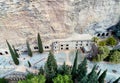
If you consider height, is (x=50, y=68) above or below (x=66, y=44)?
above

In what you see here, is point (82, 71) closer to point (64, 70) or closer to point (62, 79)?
point (64, 70)

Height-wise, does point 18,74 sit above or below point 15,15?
below

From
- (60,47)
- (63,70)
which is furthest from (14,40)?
(63,70)

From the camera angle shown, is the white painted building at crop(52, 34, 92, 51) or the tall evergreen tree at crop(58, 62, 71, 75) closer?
the tall evergreen tree at crop(58, 62, 71, 75)

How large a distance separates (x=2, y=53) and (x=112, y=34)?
20187mm

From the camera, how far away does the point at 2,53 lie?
32.4 meters

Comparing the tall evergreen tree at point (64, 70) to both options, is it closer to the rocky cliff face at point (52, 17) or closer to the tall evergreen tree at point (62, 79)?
the tall evergreen tree at point (62, 79)

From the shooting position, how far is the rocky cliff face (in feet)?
89.0

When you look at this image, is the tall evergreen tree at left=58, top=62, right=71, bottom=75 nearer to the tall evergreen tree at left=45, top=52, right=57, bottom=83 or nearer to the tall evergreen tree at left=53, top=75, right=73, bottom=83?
the tall evergreen tree at left=45, top=52, right=57, bottom=83

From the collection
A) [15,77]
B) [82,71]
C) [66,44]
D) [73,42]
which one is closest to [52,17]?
[66,44]

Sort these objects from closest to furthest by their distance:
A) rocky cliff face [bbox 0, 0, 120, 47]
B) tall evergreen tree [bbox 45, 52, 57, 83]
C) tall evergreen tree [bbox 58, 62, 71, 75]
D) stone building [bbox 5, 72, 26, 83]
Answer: tall evergreen tree [bbox 45, 52, 57, 83], tall evergreen tree [bbox 58, 62, 71, 75], rocky cliff face [bbox 0, 0, 120, 47], stone building [bbox 5, 72, 26, 83]

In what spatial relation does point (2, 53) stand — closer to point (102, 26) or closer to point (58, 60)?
point (58, 60)

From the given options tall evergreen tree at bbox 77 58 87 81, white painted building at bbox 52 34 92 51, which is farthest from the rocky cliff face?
tall evergreen tree at bbox 77 58 87 81

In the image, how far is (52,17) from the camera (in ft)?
95.6
